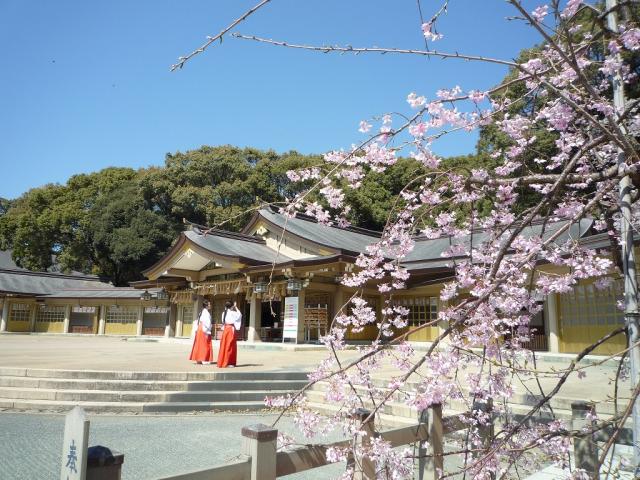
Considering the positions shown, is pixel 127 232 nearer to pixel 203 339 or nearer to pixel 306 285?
pixel 306 285

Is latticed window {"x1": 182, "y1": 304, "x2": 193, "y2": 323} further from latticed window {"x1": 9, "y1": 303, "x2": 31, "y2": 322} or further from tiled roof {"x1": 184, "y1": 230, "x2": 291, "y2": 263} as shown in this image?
latticed window {"x1": 9, "y1": 303, "x2": 31, "y2": 322}

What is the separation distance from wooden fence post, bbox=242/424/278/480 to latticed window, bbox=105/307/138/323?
2614 cm

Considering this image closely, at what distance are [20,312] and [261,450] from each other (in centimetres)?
3263

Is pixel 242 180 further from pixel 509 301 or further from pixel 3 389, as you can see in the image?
pixel 509 301

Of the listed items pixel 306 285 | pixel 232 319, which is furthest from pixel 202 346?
pixel 306 285

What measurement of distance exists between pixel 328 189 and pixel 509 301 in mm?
1766

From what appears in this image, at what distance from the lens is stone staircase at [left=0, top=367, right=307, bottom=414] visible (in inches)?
292

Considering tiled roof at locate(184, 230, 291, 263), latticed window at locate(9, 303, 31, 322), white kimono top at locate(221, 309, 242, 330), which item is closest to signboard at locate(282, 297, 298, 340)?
tiled roof at locate(184, 230, 291, 263)

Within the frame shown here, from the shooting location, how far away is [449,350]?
121 inches

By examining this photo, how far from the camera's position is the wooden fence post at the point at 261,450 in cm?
250

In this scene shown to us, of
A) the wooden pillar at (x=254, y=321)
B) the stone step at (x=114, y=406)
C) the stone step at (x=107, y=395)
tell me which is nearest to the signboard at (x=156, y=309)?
the wooden pillar at (x=254, y=321)

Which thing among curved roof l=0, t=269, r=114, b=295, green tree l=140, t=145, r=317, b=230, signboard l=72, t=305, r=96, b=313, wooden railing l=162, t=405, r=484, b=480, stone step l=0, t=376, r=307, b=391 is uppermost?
green tree l=140, t=145, r=317, b=230

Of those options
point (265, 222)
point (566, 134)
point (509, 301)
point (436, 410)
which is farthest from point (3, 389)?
point (265, 222)

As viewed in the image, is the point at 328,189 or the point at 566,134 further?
the point at 328,189
